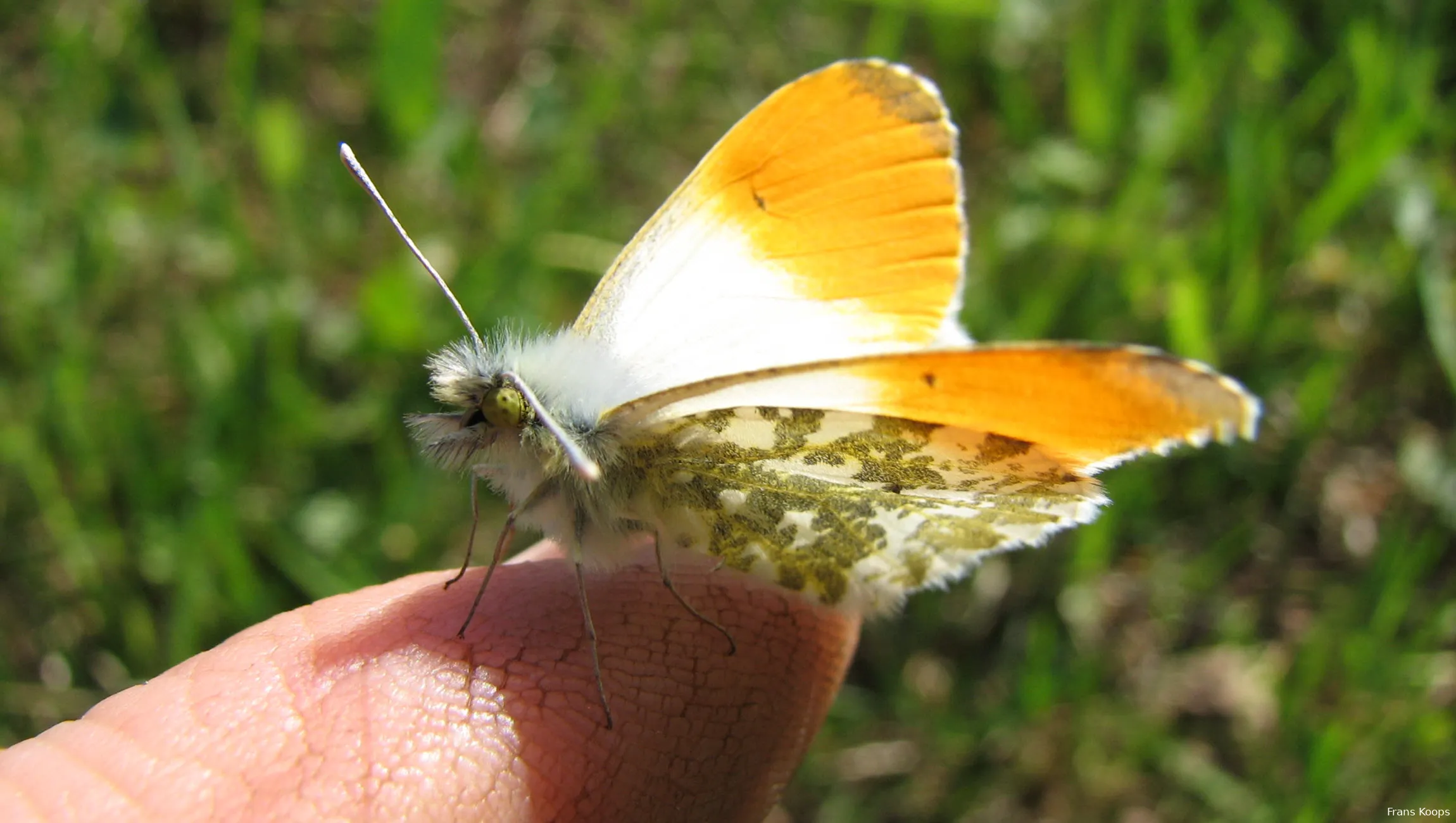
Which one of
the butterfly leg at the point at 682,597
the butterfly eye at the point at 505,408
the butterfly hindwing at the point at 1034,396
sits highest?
the butterfly eye at the point at 505,408

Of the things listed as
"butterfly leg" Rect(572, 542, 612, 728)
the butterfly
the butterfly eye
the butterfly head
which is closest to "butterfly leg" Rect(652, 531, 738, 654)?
the butterfly

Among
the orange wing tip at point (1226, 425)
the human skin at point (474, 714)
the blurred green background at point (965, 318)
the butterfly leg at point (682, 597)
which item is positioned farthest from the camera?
the blurred green background at point (965, 318)

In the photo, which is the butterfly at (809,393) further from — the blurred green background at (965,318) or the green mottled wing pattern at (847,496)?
the blurred green background at (965,318)

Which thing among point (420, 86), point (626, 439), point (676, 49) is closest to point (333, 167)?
point (420, 86)

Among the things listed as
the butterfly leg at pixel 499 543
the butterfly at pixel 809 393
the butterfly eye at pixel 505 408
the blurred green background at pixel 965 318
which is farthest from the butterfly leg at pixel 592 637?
the blurred green background at pixel 965 318

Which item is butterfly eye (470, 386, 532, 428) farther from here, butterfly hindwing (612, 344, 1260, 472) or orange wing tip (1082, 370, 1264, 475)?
orange wing tip (1082, 370, 1264, 475)
